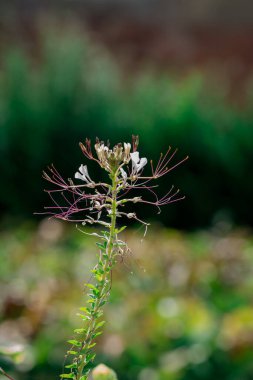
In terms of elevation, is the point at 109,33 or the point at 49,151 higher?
the point at 109,33

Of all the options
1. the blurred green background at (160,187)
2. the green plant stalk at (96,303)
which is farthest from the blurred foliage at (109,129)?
the green plant stalk at (96,303)

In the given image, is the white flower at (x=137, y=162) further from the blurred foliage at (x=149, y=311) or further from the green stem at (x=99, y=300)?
the blurred foliage at (x=149, y=311)

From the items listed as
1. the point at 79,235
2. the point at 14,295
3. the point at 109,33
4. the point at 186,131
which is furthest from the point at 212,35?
the point at 14,295

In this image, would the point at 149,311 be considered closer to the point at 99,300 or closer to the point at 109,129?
the point at 99,300

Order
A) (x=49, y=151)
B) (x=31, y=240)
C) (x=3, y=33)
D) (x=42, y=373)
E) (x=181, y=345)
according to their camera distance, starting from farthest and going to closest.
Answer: (x=3, y=33) < (x=49, y=151) < (x=31, y=240) < (x=181, y=345) < (x=42, y=373)

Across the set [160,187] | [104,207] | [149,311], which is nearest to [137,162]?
[104,207]

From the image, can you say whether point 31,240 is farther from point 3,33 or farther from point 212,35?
point 212,35

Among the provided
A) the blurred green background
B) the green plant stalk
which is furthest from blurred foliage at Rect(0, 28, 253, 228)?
the green plant stalk
